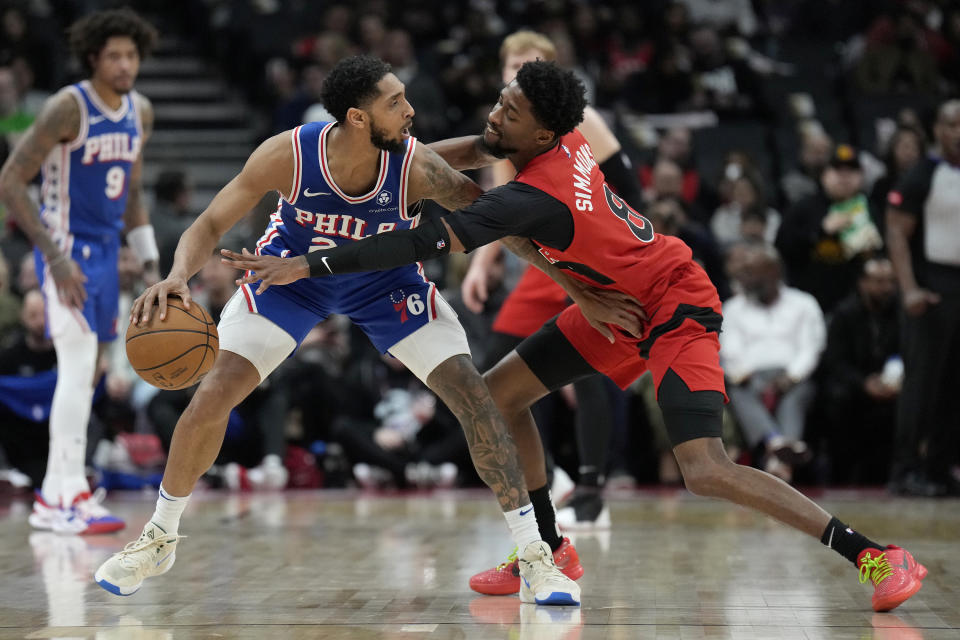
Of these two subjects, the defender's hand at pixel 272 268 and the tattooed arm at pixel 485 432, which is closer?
the defender's hand at pixel 272 268

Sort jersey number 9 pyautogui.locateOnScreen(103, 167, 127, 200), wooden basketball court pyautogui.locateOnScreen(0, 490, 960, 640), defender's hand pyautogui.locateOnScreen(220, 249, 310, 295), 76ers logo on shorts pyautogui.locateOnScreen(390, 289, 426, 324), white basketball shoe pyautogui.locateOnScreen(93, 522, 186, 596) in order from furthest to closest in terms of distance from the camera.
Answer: jersey number 9 pyautogui.locateOnScreen(103, 167, 127, 200) < 76ers logo on shorts pyautogui.locateOnScreen(390, 289, 426, 324) < white basketball shoe pyautogui.locateOnScreen(93, 522, 186, 596) < defender's hand pyautogui.locateOnScreen(220, 249, 310, 295) < wooden basketball court pyautogui.locateOnScreen(0, 490, 960, 640)

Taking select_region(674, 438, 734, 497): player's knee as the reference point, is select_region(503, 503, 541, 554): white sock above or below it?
below

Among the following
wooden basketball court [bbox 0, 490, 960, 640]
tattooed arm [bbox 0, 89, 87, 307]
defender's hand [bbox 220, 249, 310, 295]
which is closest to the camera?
wooden basketball court [bbox 0, 490, 960, 640]

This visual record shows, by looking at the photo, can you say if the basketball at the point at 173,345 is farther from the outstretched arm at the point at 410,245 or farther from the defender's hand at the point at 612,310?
the defender's hand at the point at 612,310

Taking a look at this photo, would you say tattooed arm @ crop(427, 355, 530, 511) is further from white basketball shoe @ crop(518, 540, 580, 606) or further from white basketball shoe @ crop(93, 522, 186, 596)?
white basketball shoe @ crop(93, 522, 186, 596)

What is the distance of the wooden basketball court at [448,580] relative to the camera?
346 cm

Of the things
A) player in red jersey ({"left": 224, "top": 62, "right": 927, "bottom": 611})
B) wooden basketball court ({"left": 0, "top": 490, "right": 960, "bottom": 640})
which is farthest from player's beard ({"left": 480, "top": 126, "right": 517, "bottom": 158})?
wooden basketball court ({"left": 0, "top": 490, "right": 960, "bottom": 640})

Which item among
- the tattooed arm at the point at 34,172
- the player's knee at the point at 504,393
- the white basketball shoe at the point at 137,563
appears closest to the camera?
the white basketball shoe at the point at 137,563

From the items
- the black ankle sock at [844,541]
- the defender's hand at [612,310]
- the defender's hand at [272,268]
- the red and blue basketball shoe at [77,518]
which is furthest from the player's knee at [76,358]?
the black ankle sock at [844,541]

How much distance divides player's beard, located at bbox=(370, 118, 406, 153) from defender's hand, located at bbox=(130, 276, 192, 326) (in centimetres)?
74

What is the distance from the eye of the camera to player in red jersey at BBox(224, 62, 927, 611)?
363cm

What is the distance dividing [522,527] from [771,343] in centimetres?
449

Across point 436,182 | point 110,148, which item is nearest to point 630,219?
point 436,182

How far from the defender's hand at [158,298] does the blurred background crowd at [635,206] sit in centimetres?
274
